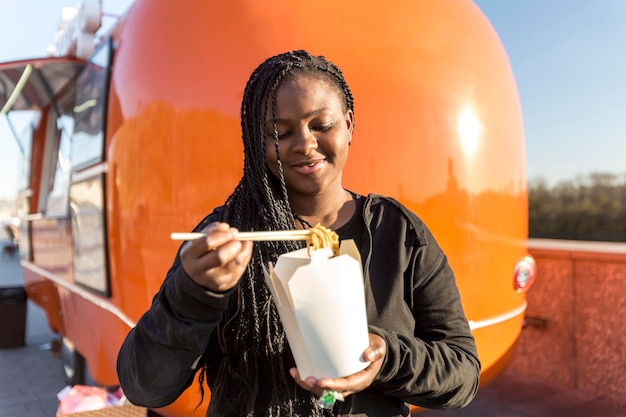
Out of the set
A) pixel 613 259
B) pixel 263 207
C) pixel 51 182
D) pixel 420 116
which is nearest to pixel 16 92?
pixel 51 182

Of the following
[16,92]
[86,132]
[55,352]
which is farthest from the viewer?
[55,352]

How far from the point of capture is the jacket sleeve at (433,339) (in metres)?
1.23

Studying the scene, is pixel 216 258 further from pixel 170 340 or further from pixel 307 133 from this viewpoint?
pixel 307 133

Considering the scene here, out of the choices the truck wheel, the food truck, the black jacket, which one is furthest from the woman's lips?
the truck wheel

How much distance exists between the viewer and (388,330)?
1251mm

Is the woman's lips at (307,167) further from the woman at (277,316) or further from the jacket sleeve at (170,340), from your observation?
the jacket sleeve at (170,340)

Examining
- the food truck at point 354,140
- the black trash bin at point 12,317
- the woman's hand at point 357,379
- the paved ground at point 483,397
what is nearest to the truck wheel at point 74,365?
the paved ground at point 483,397

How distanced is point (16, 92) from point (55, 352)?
2.95 metres

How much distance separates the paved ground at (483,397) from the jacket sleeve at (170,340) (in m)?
3.36

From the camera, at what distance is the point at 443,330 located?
1.38 metres

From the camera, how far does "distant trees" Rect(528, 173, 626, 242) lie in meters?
15.5

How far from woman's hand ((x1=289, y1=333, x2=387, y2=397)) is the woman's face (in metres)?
0.44

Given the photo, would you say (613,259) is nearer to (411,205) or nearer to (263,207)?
(411,205)

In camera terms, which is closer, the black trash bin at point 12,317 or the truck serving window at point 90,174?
the truck serving window at point 90,174
